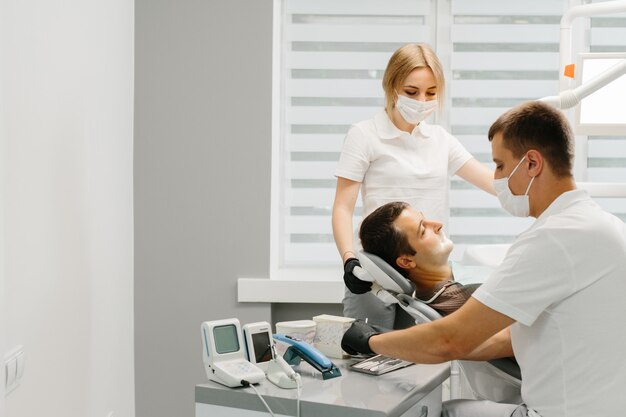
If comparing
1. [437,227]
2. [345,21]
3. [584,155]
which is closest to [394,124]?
[437,227]

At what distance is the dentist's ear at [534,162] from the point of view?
5.12 feet

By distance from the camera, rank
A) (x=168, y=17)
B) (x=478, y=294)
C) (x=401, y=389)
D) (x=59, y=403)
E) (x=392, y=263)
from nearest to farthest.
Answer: (x=478, y=294), (x=401, y=389), (x=392, y=263), (x=59, y=403), (x=168, y=17)

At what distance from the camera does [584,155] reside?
333 cm

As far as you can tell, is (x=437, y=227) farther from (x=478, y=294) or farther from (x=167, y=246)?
(x=167, y=246)

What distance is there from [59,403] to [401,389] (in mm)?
1209

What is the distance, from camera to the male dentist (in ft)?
4.73

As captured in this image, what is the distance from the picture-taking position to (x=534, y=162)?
61.7 inches

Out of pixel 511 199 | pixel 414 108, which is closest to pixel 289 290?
pixel 414 108

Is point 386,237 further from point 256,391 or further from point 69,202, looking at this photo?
point 69,202

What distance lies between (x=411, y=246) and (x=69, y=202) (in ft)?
3.59

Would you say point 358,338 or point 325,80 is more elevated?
point 325,80

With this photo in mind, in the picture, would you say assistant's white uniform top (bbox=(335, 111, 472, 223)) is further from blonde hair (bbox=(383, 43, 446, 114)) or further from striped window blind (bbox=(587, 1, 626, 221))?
striped window blind (bbox=(587, 1, 626, 221))

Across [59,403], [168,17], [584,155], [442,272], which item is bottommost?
[59,403]

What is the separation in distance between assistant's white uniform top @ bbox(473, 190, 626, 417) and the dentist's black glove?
0.34m
